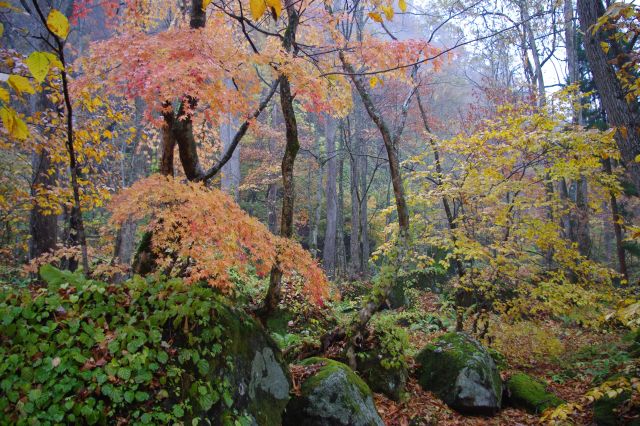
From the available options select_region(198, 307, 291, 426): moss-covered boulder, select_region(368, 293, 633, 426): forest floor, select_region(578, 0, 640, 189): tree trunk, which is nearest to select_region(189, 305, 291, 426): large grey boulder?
select_region(198, 307, 291, 426): moss-covered boulder

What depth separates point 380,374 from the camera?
5.74 metres

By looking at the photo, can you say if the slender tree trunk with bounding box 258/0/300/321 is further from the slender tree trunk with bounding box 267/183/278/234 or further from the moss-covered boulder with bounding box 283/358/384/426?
the slender tree trunk with bounding box 267/183/278/234

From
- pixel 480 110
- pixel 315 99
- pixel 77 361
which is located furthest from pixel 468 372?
pixel 480 110

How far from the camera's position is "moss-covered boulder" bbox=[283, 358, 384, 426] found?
4188mm

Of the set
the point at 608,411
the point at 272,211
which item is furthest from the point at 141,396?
the point at 272,211

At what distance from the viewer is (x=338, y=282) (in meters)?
14.6

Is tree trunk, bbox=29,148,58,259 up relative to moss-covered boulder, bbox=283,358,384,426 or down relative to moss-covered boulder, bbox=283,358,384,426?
up

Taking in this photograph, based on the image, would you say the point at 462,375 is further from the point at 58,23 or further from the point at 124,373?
the point at 58,23

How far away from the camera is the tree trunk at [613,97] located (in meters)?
4.23

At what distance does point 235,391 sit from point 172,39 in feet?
13.5

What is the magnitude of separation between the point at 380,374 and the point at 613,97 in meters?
4.67

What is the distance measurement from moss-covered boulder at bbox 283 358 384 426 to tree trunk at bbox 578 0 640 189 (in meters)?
3.93

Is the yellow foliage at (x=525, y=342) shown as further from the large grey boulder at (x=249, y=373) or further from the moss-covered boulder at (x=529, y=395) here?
the large grey boulder at (x=249, y=373)

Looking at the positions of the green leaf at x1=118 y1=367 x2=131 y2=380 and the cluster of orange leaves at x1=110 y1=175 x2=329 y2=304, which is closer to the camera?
the green leaf at x1=118 y1=367 x2=131 y2=380
